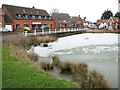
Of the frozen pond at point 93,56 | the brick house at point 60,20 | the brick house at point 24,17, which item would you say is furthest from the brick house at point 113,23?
the frozen pond at point 93,56

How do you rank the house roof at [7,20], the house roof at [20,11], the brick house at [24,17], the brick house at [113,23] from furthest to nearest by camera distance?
the brick house at [113,23]
the house roof at [20,11]
the brick house at [24,17]
the house roof at [7,20]

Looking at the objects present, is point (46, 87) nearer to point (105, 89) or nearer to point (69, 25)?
point (105, 89)

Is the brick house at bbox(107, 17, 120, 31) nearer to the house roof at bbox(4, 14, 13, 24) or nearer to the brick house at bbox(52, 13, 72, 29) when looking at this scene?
the brick house at bbox(52, 13, 72, 29)

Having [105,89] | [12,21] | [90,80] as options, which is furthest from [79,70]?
[12,21]

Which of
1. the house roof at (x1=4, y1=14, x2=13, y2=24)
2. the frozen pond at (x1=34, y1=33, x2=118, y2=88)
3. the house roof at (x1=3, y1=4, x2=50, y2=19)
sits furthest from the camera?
the house roof at (x1=3, y1=4, x2=50, y2=19)

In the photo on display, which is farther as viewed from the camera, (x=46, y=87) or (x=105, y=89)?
(x=105, y=89)

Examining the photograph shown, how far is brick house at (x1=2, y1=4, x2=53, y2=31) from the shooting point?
4478 cm

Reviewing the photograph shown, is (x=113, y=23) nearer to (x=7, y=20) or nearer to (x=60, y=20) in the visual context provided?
(x=60, y=20)

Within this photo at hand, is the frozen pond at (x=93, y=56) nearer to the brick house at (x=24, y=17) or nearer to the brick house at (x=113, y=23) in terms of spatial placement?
the brick house at (x=24, y=17)

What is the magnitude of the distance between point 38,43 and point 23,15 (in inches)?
935

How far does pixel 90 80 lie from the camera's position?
8453 mm

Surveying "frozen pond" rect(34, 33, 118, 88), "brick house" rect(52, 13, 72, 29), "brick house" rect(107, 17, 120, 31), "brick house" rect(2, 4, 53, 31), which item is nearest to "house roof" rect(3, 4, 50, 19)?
"brick house" rect(2, 4, 53, 31)

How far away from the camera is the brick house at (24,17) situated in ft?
147

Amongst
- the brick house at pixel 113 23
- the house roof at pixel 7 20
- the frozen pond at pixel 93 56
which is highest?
the brick house at pixel 113 23
